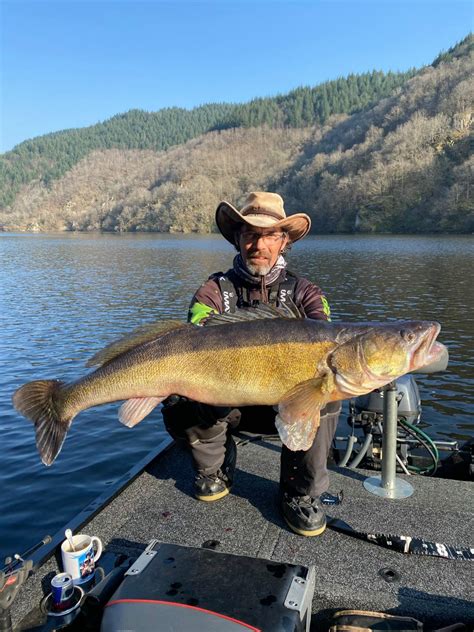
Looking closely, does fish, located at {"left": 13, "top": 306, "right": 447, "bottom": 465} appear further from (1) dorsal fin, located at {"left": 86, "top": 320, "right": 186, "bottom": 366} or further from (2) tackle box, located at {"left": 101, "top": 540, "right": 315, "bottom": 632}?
(2) tackle box, located at {"left": 101, "top": 540, "right": 315, "bottom": 632}

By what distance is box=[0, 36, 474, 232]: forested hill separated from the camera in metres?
85.1

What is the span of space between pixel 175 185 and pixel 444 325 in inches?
4960

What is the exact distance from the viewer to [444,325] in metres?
18.5

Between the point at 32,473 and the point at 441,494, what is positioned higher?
the point at 441,494

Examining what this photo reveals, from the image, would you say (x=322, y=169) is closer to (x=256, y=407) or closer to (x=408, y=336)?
(x=256, y=407)

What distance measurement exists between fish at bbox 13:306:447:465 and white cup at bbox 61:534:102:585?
62 cm

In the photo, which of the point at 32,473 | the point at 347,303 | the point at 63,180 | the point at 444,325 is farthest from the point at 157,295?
the point at 63,180

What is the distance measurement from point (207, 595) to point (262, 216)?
11.1ft

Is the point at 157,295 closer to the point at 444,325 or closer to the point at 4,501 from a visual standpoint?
the point at 444,325

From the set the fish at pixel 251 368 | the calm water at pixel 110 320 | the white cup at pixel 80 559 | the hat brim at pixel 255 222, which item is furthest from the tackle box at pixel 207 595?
the calm water at pixel 110 320

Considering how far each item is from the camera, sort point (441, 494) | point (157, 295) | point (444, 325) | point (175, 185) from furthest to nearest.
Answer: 1. point (175, 185)
2. point (157, 295)
3. point (444, 325)
4. point (441, 494)

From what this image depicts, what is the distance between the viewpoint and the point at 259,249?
472 centimetres

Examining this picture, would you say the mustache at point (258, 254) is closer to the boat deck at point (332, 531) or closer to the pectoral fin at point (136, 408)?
the pectoral fin at point (136, 408)

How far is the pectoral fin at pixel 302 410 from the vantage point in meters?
3.27
